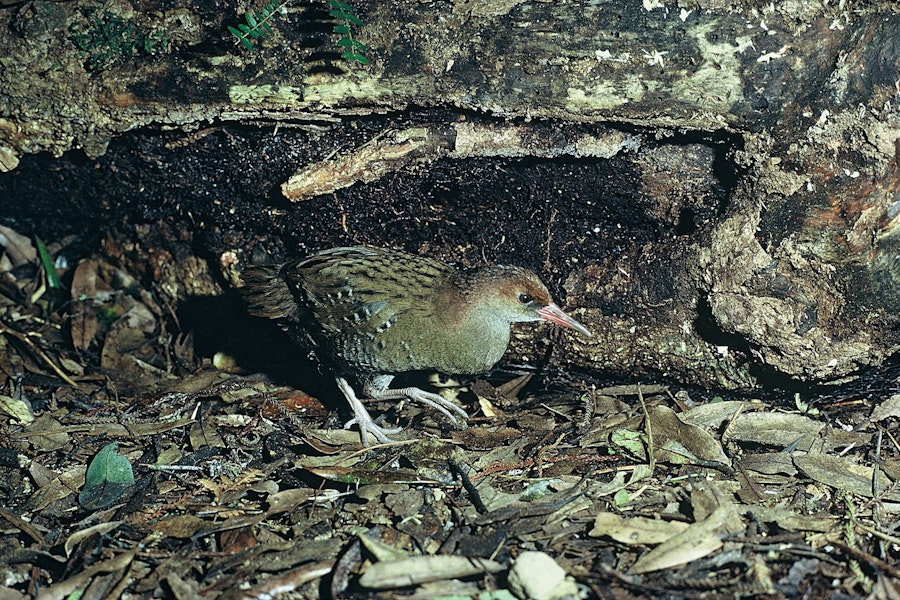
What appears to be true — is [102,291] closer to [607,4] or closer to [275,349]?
[275,349]

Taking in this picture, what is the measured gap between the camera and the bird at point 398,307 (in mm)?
4254

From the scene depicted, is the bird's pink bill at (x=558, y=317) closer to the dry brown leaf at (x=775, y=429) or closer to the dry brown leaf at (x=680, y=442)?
the dry brown leaf at (x=680, y=442)

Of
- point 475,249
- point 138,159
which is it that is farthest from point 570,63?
point 138,159

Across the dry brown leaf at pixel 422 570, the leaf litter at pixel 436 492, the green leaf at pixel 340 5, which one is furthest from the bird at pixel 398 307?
the green leaf at pixel 340 5

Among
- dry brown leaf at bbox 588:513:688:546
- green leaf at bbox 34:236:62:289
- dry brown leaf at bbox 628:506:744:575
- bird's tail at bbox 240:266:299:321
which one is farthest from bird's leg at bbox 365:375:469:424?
green leaf at bbox 34:236:62:289

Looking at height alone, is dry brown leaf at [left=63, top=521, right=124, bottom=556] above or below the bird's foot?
above

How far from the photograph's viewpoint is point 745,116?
3.58m

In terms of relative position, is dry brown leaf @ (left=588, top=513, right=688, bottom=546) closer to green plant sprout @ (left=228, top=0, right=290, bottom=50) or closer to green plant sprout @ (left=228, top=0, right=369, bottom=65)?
green plant sprout @ (left=228, top=0, right=369, bottom=65)

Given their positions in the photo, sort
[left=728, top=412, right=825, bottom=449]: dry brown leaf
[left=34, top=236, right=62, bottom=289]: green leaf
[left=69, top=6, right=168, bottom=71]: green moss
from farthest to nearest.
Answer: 1. [left=34, top=236, right=62, bottom=289]: green leaf
2. [left=728, top=412, right=825, bottom=449]: dry brown leaf
3. [left=69, top=6, right=168, bottom=71]: green moss

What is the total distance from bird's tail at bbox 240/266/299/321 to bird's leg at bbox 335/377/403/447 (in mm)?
497

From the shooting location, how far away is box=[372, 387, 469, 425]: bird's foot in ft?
14.7

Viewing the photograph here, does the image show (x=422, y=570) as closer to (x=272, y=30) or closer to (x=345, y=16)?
(x=345, y=16)

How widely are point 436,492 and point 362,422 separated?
2.76 feet

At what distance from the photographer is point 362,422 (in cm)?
435
